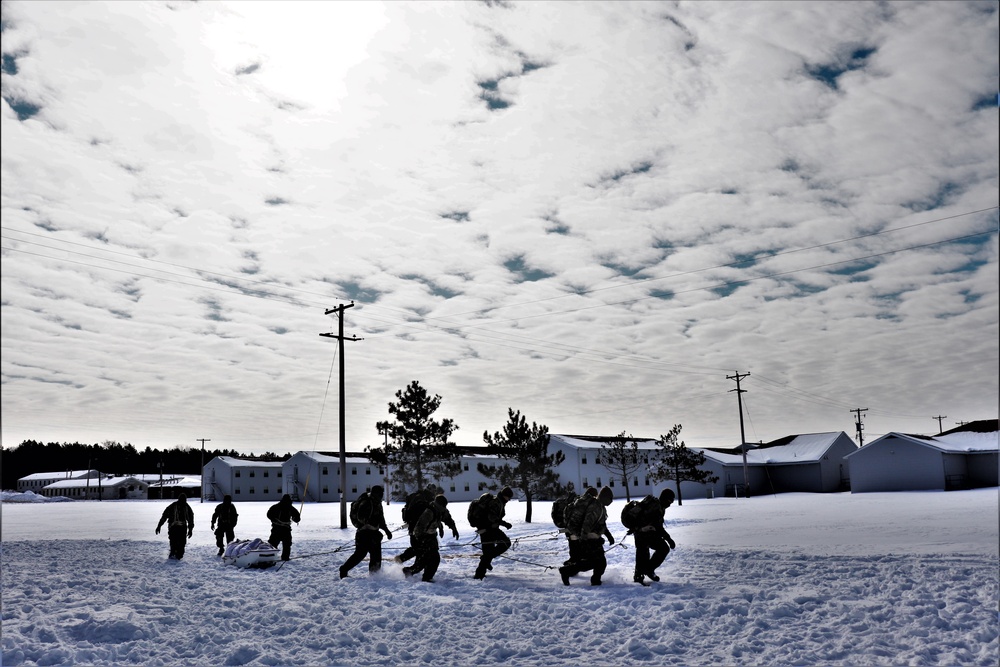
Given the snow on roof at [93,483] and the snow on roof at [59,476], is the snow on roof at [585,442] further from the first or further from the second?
the snow on roof at [59,476]

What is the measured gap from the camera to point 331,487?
83.9 m

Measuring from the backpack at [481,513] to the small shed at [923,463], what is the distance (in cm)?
4613

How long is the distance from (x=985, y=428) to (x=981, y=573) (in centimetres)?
5495

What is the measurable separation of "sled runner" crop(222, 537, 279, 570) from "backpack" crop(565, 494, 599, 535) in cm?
728

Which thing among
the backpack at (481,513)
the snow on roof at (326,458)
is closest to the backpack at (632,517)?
the backpack at (481,513)

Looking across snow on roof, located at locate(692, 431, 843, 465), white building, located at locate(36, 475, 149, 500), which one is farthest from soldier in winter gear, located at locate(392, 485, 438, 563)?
white building, located at locate(36, 475, 149, 500)

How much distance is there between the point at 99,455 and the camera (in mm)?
156000

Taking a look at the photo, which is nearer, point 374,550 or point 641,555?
point 641,555

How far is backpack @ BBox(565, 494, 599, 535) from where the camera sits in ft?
45.8

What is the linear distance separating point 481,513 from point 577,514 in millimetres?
2252

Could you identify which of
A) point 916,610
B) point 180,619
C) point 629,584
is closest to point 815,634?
point 916,610

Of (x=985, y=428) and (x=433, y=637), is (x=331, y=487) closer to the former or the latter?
(x=985, y=428)

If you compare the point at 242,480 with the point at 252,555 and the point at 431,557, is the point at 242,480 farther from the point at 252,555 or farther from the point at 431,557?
the point at 431,557

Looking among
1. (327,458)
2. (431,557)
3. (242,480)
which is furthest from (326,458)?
(431,557)
